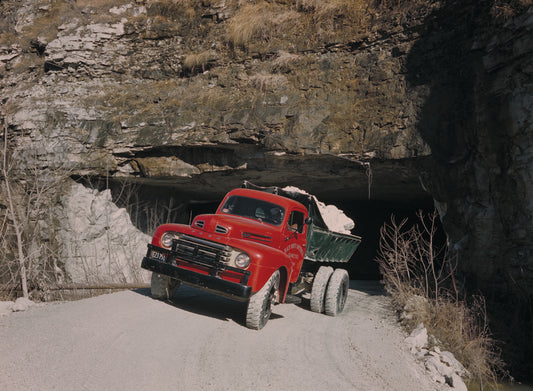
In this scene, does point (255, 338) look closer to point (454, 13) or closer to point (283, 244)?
point (283, 244)

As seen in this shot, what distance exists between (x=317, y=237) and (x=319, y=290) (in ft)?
3.39

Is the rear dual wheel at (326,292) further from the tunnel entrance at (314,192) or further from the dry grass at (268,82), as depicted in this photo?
the dry grass at (268,82)

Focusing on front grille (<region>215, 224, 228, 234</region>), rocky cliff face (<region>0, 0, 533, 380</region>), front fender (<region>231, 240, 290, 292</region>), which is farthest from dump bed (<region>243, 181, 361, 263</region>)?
rocky cliff face (<region>0, 0, 533, 380</region>)

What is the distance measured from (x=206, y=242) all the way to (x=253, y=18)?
10.8m

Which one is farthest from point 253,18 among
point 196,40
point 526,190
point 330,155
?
point 526,190

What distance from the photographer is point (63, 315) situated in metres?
6.22

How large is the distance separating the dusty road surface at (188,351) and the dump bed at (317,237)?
1.33 meters

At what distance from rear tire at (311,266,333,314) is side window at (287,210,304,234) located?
1057 mm

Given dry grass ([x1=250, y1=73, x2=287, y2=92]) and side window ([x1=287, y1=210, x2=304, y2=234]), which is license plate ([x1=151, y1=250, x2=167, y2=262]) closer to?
side window ([x1=287, y1=210, x2=304, y2=234])

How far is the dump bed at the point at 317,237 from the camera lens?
8.33 meters

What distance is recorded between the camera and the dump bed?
27.3 feet

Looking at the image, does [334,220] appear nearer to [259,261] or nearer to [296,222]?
[296,222]

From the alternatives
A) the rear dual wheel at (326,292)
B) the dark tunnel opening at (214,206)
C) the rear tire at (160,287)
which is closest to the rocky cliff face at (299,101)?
the dark tunnel opening at (214,206)

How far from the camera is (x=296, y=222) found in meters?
7.98
